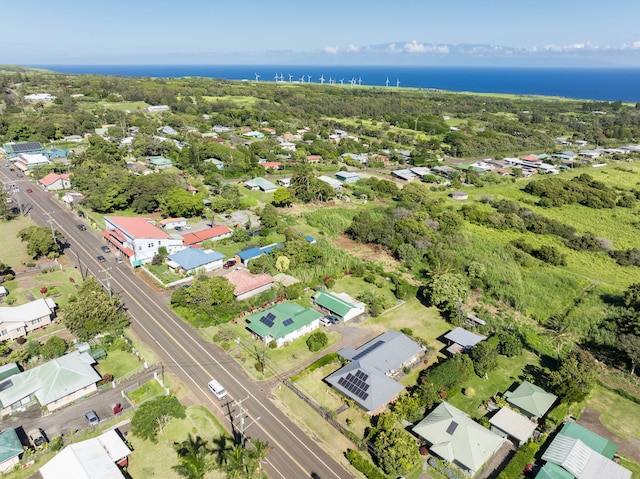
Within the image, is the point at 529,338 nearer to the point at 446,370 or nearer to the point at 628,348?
the point at 628,348

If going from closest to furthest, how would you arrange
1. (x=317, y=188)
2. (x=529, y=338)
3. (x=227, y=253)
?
1. (x=529, y=338)
2. (x=227, y=253)
3. (x=317, y=188)

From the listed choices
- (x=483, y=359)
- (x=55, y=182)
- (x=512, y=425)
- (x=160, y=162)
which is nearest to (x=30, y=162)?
(x=55, y=182)

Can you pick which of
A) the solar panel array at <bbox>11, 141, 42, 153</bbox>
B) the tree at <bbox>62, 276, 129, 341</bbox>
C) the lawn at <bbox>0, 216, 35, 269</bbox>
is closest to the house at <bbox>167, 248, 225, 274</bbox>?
the tree at <bbox>62, 276, 129, 341</bbox>

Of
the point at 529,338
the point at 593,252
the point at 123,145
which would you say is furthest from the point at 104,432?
the point at 123,145

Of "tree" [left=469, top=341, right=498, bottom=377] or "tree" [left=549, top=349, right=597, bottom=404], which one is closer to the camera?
"tree" [left=549, top=349, right=597, bottom=404]

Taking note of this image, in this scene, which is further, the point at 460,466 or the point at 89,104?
the point at 89,104

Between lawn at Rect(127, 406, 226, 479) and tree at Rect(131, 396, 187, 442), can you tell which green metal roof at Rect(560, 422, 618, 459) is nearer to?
lawn at Rect(127, 406, 226, 479)
